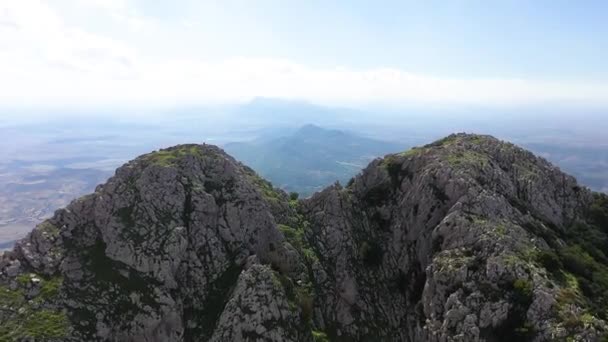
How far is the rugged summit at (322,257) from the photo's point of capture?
3950 cm

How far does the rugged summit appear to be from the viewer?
39.5m

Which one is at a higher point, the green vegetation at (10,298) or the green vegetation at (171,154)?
the green vegetation at (171,154)

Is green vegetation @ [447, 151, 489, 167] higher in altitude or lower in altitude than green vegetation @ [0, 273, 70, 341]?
higher

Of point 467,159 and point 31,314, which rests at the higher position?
point 467,159

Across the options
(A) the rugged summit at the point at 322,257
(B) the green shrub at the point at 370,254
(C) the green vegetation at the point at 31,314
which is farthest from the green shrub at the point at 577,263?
(C) the green vegetation at the point at 31,314

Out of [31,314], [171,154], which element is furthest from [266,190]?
[31,314]

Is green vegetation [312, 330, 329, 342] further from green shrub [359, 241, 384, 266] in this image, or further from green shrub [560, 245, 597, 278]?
green shrub [560, 245, 597, 278]

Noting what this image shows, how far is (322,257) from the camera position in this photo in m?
Result: 55.8

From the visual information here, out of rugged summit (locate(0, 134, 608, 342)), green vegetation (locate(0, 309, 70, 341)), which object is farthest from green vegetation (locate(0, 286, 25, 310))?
green vegetation (locate(0, 309, 70, 341))

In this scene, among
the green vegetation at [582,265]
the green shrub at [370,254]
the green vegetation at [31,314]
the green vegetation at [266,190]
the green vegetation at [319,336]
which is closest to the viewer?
the green vegetation at [582,265]

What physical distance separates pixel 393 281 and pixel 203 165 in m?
30.7

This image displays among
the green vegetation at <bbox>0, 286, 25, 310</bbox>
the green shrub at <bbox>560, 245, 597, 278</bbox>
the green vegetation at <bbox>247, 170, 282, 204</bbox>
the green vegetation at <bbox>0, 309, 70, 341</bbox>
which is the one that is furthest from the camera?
the green vegetation at <bbox>247, 170, 282, 204</bbox>

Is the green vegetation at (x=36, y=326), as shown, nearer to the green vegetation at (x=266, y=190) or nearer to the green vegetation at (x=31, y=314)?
the green vegetation at (x=31, y=314)

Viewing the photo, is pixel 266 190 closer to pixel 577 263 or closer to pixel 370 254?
pixel 370 254
